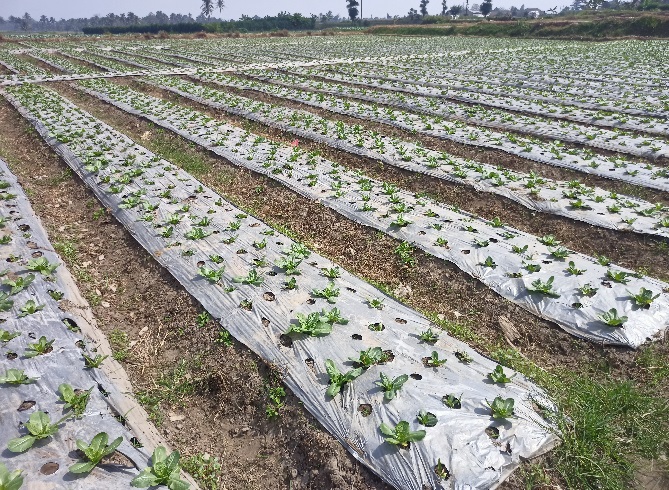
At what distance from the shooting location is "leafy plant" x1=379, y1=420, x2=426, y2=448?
355 centimetres

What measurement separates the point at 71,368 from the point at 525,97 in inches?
688

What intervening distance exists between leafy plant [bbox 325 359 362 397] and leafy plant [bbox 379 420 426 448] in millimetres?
594

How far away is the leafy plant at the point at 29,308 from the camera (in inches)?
200

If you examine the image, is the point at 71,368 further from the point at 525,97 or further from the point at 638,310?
the point at 525,97

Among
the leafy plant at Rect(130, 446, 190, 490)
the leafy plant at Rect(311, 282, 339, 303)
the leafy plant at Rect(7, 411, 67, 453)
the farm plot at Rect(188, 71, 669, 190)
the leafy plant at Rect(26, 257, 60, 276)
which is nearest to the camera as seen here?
the leafy plant at Rect(130, 446, 190, 490)

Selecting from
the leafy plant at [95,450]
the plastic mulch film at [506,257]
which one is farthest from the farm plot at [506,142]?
the leafy plant at [95,450]

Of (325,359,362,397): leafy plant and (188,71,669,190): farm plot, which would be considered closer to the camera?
(325,359,362,397): leafy plant

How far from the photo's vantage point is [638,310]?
526cm

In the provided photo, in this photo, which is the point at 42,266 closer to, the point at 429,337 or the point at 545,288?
the point at 429,337

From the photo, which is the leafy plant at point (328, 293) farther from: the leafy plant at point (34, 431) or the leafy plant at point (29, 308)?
the leafy plant at point (29, 308)

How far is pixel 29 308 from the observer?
5102 millimetres

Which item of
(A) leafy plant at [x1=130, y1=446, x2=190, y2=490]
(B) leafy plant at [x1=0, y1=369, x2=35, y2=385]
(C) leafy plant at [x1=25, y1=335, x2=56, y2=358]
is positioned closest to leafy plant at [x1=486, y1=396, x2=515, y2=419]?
(A) leafy plant at [x1=130, y1=446, x2=190, y2=490]

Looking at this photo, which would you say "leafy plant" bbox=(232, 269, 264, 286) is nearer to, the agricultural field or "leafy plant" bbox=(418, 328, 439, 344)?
the agricultural field

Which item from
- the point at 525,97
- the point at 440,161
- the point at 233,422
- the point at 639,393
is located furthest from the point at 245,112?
the point at 639,393
